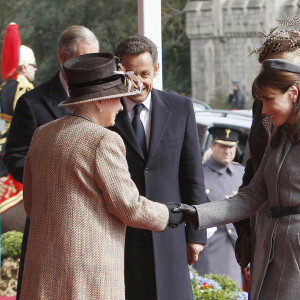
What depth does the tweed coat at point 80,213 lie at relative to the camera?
3.28 metres

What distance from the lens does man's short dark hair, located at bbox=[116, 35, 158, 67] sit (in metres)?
4.07

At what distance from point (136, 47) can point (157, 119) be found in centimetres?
36

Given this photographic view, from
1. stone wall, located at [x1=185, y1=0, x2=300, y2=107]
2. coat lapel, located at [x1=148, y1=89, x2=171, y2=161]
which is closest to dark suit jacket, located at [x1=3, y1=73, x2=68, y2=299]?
coat lapel, located at [x1=148, y1=89, x2=171, y2=161]

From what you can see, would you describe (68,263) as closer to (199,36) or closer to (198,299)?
(198,299)

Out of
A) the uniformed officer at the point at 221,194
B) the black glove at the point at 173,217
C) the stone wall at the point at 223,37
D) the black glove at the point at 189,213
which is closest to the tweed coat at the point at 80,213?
the black glove at the point at 173,217

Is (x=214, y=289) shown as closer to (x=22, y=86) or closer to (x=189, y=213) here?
(x=189, y=213)

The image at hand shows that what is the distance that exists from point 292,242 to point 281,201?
0.18m

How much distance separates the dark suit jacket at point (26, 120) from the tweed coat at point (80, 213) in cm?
88

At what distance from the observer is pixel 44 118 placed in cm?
425

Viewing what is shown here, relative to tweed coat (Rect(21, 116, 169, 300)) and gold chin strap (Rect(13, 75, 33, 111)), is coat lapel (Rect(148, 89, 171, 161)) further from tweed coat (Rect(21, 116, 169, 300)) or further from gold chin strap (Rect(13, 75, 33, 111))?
gold chin strap (Rect(13, 75, 33, 111))

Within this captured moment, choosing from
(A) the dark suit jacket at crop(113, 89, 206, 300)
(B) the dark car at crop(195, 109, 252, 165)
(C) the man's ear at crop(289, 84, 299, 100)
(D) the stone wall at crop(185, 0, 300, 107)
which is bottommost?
(D) the stone wall at crop(185, 0, 300, 107)

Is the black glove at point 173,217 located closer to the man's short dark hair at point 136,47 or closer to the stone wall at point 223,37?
the man's short dark hair at point 136,47

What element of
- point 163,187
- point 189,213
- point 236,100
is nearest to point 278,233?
point 189,213

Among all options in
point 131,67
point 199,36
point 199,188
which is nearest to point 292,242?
point 199,188
